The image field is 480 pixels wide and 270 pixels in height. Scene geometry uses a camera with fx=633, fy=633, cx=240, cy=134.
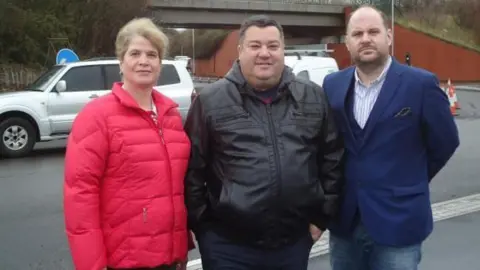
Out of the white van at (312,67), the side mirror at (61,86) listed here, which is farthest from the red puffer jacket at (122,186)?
the white van at (312,67)

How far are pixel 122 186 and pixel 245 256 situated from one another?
2.22ft

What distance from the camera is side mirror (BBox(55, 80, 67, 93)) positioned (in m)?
12.1

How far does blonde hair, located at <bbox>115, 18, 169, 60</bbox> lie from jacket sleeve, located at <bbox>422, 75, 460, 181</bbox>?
51.7 inches

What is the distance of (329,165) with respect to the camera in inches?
123

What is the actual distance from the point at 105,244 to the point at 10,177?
7.77 m

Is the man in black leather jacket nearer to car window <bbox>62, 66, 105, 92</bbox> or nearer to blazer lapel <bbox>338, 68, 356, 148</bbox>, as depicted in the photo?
blazer lapel <bbox>338, 68, 356, 148</bbox>

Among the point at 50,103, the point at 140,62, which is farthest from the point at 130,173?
the point at 50,103

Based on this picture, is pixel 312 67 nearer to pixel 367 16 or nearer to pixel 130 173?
pixel 367 16

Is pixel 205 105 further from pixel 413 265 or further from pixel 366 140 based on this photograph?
pixel 413 265

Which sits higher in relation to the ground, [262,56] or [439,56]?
[262,56]

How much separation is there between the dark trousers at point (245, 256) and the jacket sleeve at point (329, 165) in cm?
19

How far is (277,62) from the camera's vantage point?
9.71 ft

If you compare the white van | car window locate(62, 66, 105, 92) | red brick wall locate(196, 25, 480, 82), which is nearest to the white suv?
car window locate(62, 66, 105, 92)

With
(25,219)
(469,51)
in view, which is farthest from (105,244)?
(469,51)
